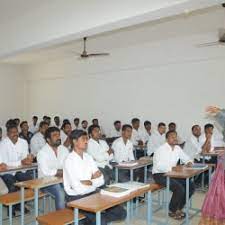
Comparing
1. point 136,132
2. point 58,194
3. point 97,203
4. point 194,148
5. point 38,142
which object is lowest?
point 58,194

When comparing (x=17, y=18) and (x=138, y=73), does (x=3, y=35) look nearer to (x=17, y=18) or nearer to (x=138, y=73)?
(x=17, y=18)

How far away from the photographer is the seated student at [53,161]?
391cm

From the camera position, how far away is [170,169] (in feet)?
15.3

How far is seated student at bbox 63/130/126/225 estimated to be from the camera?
3.37m

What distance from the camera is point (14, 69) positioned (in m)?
12.6

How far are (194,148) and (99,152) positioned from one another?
218 centimetres

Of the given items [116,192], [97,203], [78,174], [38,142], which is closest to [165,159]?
[78,174]

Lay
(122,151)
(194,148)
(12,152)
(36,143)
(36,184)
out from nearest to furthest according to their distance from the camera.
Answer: (36,184) → (12,152) → (122,151) → (194,148) → (36,143)

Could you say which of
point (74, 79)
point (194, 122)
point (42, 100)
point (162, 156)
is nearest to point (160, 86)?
point (194, 122)

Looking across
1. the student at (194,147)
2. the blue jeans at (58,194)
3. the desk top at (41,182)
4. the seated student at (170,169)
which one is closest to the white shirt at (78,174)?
the desk top at (41,182)

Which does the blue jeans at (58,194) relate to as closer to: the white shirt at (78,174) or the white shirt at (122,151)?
the white shirt at (78,174)

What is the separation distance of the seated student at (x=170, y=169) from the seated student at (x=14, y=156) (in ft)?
5.99

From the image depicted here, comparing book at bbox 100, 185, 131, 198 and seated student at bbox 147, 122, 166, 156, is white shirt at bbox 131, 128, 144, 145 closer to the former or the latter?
seated student at bbox 147, 122, 166, 156

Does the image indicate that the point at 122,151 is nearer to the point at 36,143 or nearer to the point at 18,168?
the point at 18,168
